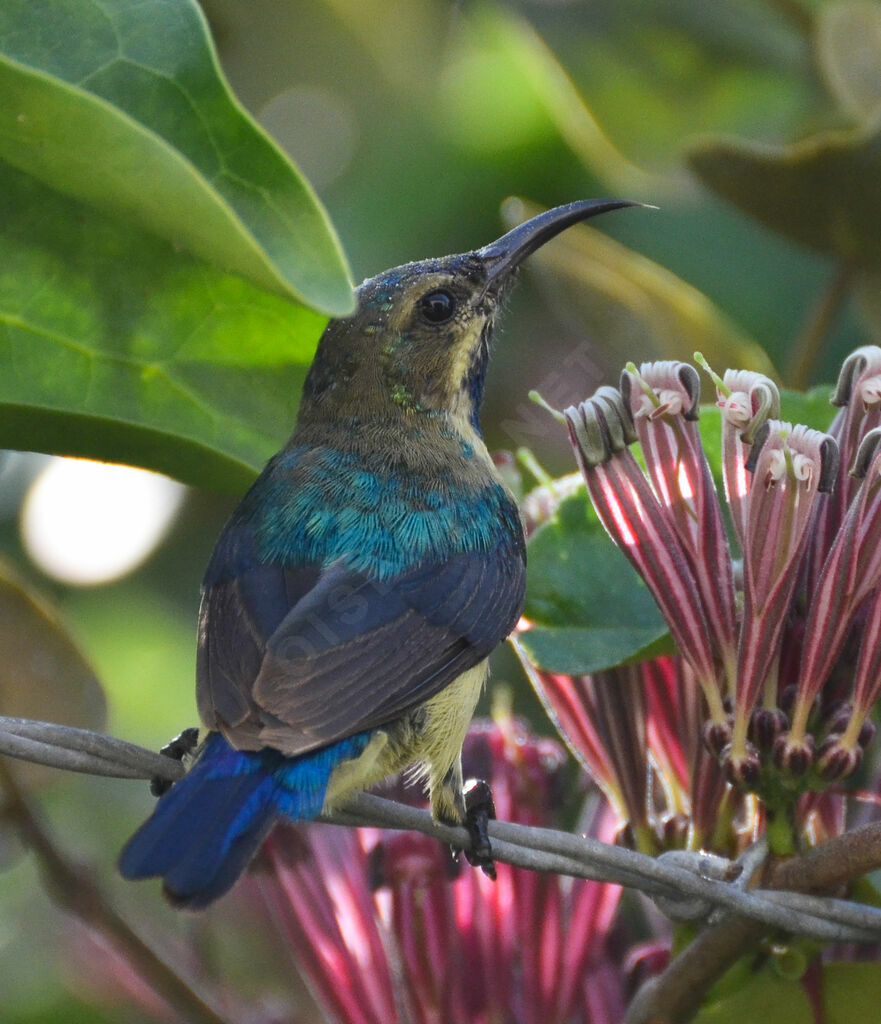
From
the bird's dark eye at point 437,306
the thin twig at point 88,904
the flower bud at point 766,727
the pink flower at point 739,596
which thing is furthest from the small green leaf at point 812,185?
the thin twig at point 88,904

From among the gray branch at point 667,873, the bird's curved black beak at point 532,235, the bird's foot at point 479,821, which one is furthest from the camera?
the bird's curved black beak at point 532,235

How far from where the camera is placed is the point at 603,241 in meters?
3.32

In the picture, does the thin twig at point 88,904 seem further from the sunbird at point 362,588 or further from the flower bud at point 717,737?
the flower bud at point 717,737

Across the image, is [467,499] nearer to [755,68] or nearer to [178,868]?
[178,868]

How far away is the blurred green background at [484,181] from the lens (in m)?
3.59

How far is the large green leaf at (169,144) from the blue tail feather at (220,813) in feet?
2.16

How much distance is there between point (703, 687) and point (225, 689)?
672mm

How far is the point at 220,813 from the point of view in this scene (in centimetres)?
195

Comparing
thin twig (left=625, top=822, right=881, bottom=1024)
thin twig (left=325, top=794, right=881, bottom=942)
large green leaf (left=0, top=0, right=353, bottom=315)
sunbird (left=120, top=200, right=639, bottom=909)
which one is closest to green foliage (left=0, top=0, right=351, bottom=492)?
large green leaf (left=0, top=0, right=353, bottom=315)

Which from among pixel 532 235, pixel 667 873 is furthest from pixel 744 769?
pixel 532 235

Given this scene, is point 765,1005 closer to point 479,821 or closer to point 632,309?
point 479,821

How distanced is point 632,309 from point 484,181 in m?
1.43

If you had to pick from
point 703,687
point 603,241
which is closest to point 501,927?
point 703,687

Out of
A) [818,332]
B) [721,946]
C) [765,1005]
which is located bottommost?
[765,1005]
